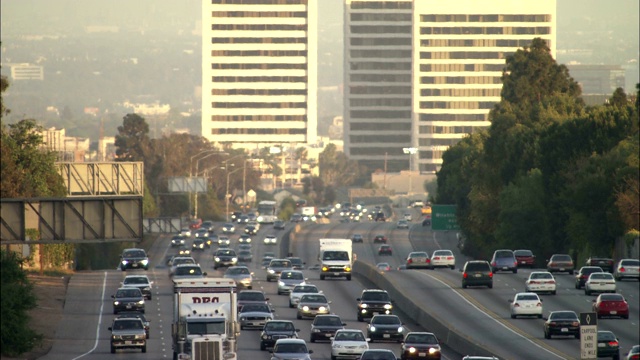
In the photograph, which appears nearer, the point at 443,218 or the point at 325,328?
the point at 325,328

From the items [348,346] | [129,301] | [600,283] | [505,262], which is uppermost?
[348,346]

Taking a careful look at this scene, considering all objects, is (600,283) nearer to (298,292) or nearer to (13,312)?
(298,292)

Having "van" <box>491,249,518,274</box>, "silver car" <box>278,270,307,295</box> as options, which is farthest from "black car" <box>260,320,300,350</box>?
"van" <box>491,249,518,274</box>

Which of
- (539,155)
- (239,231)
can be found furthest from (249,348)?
(239,231)

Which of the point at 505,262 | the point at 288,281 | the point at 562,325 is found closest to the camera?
the point at 562,325

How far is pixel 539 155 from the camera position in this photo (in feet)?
410

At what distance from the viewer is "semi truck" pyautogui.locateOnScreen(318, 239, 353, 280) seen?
92.6m

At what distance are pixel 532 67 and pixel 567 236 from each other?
33987mm

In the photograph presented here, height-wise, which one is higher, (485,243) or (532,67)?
(532,67)

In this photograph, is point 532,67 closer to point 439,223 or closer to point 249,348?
point 439,223

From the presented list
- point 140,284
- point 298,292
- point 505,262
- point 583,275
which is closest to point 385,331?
point 298,292

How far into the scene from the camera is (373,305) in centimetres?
7106

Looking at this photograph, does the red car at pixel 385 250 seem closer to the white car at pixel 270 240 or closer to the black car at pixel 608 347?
the white car at pixel 270 240

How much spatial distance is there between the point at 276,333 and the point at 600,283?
25.7 metres
